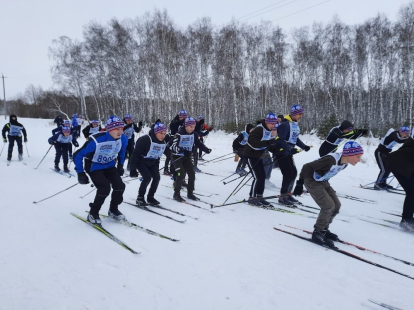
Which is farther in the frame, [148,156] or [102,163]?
[148,156]

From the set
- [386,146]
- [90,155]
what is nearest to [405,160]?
[386,146]

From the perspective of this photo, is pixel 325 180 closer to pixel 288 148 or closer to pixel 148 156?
pixel 288 148

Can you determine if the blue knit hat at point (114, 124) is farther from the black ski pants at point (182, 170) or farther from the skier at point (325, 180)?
the skier at point (325, 180)

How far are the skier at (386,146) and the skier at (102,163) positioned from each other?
21.3 ft

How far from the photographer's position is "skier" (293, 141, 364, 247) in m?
3.49

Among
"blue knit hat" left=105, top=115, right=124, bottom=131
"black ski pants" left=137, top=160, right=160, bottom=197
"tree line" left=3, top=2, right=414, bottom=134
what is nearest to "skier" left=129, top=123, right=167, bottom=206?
"black ski pants" left=137, top=160, right=160, bottom=197

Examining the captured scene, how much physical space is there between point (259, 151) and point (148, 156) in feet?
7.60

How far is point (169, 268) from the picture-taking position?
2971 mm

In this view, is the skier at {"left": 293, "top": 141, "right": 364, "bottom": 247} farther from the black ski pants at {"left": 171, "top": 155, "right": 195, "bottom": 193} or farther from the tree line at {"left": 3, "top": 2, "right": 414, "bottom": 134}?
the tree line at {"left": 3, "top": 2, "right": 414, "bottom": 134}

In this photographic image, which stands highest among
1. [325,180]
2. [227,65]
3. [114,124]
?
[227,65]

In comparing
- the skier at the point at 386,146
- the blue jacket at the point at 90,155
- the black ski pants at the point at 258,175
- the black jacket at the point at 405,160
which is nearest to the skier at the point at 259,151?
the black ski pants at the point at 258,175

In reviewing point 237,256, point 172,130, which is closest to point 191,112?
point 172,130

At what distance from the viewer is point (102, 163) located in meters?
4.14

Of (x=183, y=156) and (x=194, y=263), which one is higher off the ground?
(x=183, y=156)
